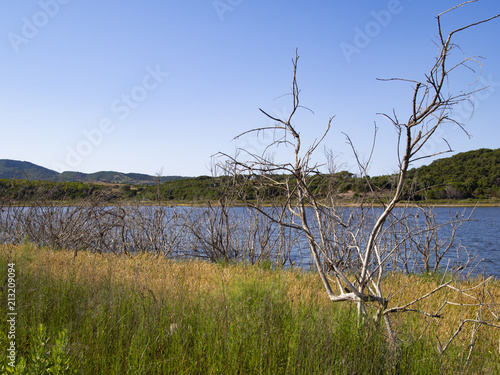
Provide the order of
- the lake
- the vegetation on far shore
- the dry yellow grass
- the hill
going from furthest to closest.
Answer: the hill
the lake
the vegetation on far shore
the dry yellow grass

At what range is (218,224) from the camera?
10.7 metres

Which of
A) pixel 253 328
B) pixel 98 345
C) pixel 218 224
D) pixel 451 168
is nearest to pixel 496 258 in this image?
pixel 218 224

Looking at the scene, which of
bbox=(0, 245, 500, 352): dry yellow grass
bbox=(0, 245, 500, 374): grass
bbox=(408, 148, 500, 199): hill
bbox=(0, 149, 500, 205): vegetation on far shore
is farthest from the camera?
bbox=(408, 148, 500, 199): hill

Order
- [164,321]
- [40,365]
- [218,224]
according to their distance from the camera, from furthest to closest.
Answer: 1. [218,224]
2. [164,321]
3. [40,365]

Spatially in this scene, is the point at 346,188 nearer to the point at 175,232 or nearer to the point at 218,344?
the point at 175,232

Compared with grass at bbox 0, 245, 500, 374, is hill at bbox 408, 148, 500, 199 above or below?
above

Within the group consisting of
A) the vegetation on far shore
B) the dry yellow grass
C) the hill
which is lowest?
the dry yellow grass

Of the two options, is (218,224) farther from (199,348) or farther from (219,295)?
(199,348)

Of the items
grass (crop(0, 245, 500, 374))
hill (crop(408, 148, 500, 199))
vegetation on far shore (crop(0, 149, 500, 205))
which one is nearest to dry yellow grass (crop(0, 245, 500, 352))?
grass (crop(0, 245, 500, 374))

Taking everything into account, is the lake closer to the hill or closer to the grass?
the grass

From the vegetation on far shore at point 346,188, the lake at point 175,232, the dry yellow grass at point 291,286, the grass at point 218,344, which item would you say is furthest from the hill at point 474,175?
the grass at point 218,344

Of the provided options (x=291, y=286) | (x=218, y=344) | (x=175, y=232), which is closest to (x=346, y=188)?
(x=291, y=286)

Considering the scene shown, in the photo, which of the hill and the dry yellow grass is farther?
the hill

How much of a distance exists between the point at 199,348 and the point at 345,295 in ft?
4.53
